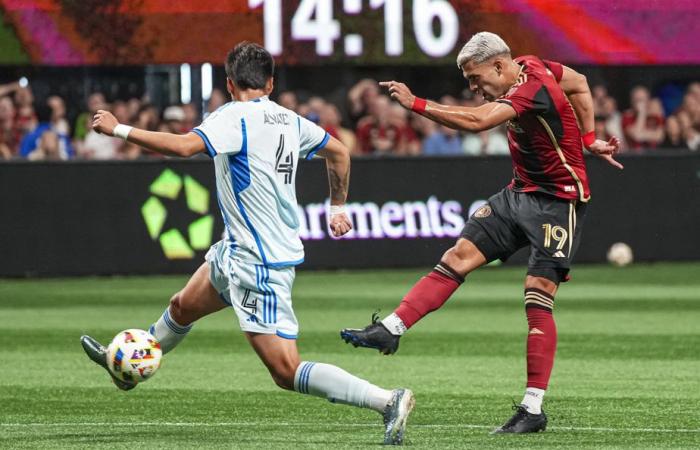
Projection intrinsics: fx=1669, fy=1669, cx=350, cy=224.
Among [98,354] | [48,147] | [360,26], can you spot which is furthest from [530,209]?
[48,147]

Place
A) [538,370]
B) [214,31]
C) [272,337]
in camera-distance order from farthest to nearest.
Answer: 1. [214,31]
2. [538,370]
3. [272,337]

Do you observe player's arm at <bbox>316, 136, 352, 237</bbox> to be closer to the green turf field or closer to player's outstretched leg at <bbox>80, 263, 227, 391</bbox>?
player's outstretched leg at <bbox>80, 263, 227, 391</bbox>

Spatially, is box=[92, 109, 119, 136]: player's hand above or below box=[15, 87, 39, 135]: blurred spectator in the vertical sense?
above

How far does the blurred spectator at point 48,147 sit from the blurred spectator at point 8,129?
298 mm

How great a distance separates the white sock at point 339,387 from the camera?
311 inches

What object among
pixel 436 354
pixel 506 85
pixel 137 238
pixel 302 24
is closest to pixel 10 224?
pixel 137 238

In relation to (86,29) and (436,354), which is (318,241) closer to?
(86,29)

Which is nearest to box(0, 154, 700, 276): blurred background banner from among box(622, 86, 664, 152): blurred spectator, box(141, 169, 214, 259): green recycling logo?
box(141, 169, 214, 259): green recycling logo

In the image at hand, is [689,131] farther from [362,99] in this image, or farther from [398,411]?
[398,411]

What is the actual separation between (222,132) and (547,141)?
83.2 inches

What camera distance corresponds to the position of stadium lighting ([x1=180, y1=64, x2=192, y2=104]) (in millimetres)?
21234

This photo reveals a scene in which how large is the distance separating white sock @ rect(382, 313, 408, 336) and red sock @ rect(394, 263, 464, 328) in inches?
1.1

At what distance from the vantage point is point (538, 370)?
884cm

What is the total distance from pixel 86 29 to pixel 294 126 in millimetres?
11078
